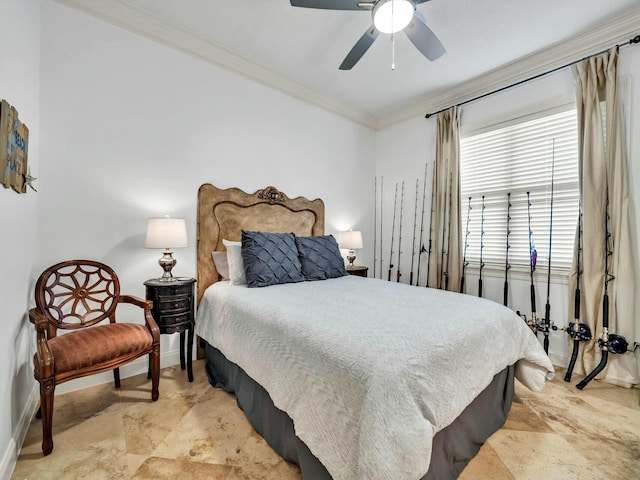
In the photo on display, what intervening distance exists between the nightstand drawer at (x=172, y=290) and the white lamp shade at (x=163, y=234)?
305 mm

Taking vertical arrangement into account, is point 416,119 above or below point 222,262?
above

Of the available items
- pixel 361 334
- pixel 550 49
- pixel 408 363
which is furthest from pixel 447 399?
pixel 550 49

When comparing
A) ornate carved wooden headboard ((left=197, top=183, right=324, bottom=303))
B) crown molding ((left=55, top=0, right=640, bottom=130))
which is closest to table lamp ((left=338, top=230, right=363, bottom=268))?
ornate carved wooden headboard ((left=197, top=183, right=324, bottom=303))

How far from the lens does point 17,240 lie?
1491mm

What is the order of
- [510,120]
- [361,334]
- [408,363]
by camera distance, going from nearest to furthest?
[408,363]
[361,334]
[510,120]

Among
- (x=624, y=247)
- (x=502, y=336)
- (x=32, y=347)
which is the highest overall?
(x=624, y=247)

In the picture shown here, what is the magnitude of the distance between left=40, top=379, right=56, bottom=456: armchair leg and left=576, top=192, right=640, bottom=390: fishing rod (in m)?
3.37

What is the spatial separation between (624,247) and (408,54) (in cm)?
241

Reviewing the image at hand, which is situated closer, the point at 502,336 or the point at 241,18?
the point at 502,336

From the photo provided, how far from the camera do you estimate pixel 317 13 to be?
215 cm

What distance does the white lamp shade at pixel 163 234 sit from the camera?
6.77 ft

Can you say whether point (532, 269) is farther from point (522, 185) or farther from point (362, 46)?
point (362, 46)

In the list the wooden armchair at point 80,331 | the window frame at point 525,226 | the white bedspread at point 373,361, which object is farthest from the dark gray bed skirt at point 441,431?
the window frame at point 525,226

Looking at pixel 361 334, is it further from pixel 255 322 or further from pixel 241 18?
pixel 241 18
